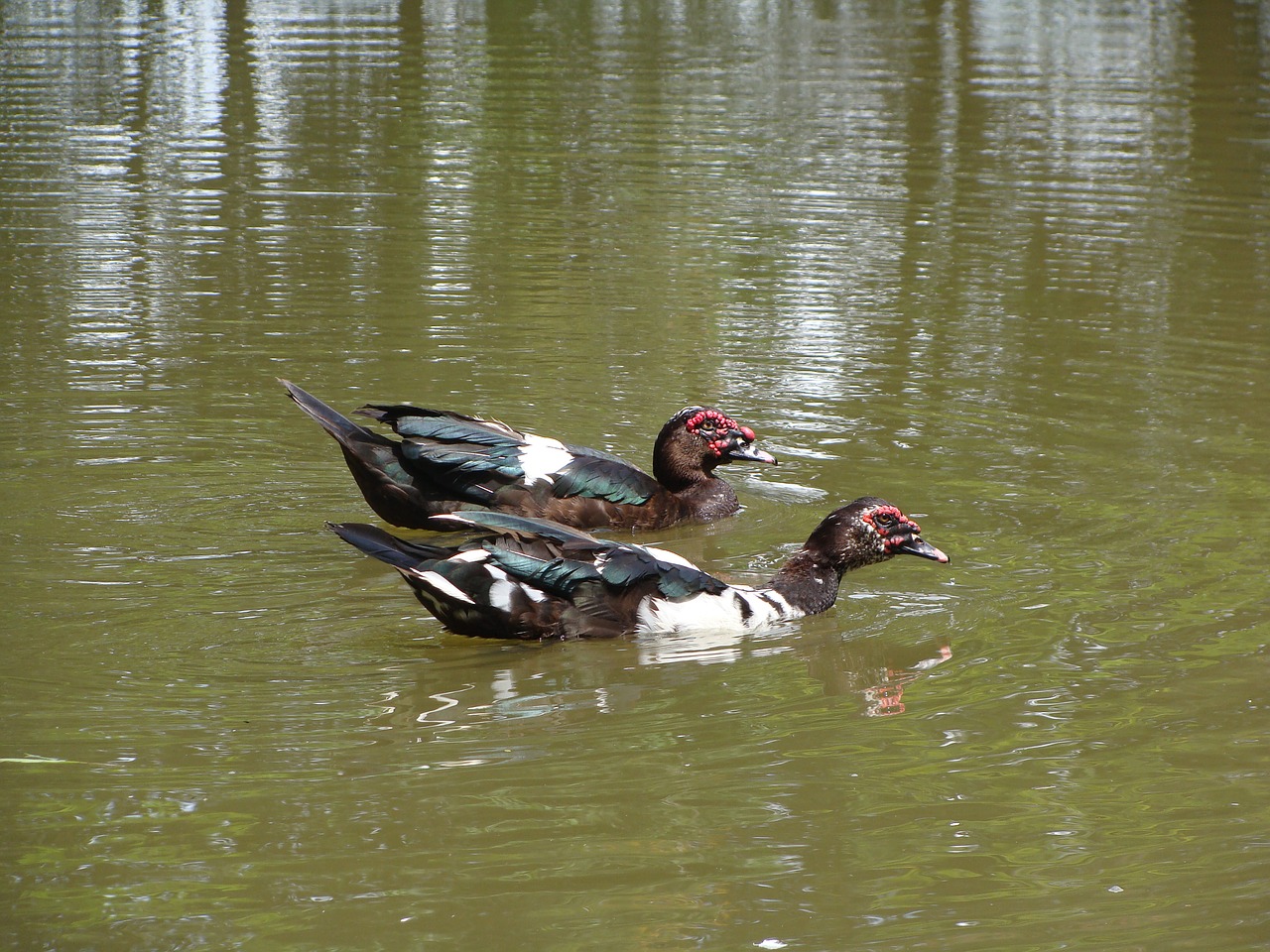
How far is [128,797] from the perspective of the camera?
5633 mm

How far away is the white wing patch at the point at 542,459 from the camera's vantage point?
29.6 ft

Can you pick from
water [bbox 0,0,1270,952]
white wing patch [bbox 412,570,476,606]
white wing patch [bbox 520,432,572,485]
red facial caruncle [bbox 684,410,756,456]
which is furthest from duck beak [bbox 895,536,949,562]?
white wing patch [bbox 412,570,476,606]

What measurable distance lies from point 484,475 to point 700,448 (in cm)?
133

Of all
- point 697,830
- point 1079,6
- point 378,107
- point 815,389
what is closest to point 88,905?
point 697,830

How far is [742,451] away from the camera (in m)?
9.62

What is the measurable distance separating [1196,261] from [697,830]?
11.1 metres

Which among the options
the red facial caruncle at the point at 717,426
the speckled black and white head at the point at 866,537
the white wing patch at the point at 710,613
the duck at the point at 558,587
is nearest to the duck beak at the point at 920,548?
the speckled black and white head at the point at 866,537

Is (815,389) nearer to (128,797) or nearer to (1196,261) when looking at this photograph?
(1196,261)

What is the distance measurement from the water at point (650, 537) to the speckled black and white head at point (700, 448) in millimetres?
377

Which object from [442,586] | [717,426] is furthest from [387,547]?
[717,426]

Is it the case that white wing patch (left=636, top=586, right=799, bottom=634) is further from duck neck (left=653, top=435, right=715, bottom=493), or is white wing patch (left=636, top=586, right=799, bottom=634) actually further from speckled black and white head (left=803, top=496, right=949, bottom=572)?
duck neck (left=653, top=435, right=715, bottom=493)

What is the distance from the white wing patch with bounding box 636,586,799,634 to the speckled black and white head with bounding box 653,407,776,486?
2.02 m

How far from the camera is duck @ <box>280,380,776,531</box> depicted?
29.0ft

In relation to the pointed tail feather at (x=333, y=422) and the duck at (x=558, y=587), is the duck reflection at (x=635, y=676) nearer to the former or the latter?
the duck at (x=558, y=587)
